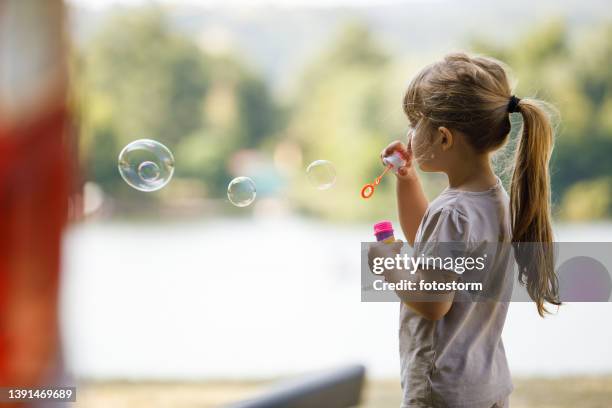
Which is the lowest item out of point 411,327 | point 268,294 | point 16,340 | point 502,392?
point 268,294

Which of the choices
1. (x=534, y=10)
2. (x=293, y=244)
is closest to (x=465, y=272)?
(x=293, y=244)

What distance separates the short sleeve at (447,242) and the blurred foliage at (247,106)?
2971 millimetres

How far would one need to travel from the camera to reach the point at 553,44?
4.04 m

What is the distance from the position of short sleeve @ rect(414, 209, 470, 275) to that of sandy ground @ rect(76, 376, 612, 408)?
1.58m

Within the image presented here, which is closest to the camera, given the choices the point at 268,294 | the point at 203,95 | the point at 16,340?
the point at 16,340

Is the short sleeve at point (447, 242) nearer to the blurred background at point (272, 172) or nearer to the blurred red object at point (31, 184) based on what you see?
the blurred red object at point (31, 184)

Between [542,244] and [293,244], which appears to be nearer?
[542,244]

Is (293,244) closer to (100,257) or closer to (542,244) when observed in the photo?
(100,257)

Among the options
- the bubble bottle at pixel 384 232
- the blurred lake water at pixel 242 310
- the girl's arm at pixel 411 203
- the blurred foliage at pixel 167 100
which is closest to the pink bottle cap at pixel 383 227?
the bubble bottle at pixel 384 232

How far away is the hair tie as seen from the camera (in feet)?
3.27

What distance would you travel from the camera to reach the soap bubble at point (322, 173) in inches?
53.5

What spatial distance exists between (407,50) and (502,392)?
3635mm

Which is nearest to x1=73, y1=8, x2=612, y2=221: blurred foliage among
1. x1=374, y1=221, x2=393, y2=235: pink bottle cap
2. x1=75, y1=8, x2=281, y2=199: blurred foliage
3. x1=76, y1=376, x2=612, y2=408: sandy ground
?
x1=75, y1=8, x2=281, y2=199: blurred foliage

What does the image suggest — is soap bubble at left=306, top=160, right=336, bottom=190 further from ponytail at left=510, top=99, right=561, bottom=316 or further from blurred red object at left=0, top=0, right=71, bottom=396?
blurred red object at left=0, top=0, right=71, bottom=396
